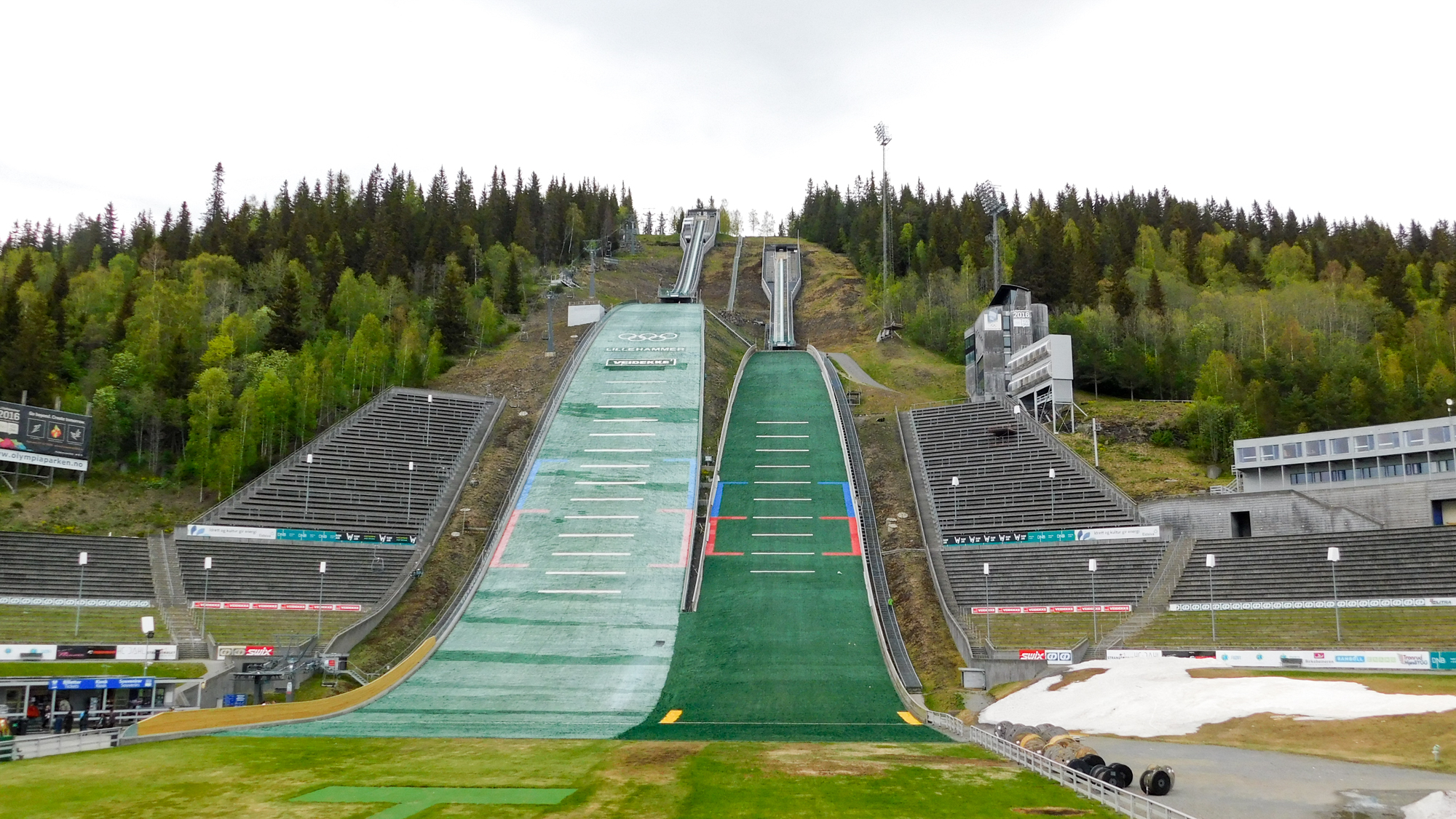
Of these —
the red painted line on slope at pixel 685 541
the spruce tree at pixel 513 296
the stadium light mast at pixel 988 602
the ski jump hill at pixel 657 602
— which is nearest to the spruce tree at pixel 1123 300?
the ski jump hill at pixel 657 602

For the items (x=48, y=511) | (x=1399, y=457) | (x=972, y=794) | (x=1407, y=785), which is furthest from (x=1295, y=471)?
(x=48, y=511)

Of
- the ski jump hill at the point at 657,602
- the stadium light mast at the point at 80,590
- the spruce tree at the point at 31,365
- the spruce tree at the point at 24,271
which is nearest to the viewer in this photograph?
the ski jump hill at the point at 657,602

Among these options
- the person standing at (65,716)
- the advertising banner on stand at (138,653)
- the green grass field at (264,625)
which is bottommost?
the person standing at (65,716)

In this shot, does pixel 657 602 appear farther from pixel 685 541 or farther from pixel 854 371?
pixel 854 371

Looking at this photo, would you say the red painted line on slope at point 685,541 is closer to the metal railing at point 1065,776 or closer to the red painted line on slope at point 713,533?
the red painted line on slope at point 713,533

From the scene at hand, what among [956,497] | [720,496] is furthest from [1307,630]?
[720,496]
